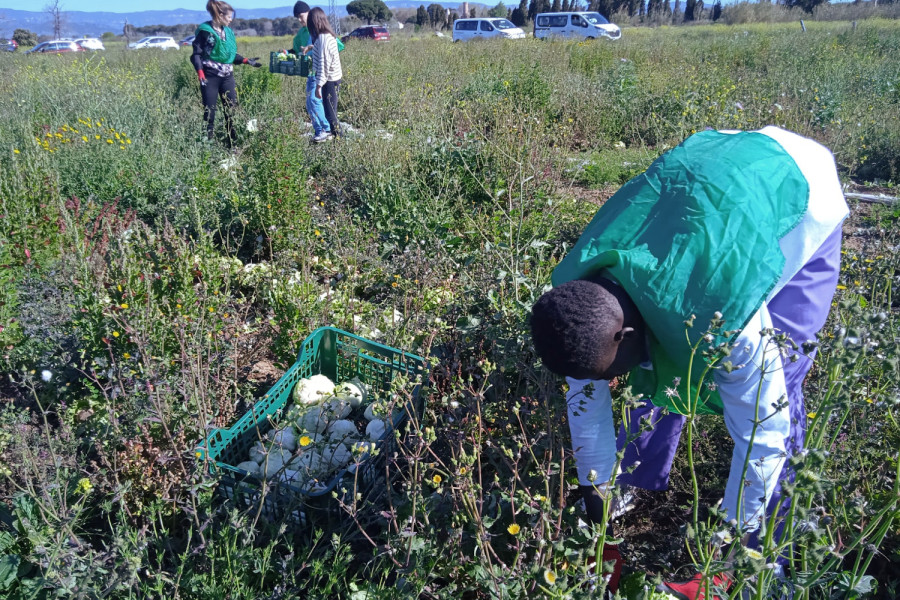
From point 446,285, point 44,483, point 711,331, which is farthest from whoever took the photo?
point 446,285

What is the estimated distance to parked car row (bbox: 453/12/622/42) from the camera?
2438cm

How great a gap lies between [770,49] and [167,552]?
473 inches

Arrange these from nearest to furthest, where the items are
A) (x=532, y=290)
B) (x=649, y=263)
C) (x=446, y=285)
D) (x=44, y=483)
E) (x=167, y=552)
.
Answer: (x=649, y=263) → (x=44, y=483) → (x=167, y=552) → (x=532, y=290) → (x=446, y=285)

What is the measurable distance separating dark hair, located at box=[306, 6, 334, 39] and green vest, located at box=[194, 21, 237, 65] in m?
0.88

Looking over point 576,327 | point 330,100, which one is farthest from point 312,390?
point 330,100

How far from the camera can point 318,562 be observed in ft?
5.77

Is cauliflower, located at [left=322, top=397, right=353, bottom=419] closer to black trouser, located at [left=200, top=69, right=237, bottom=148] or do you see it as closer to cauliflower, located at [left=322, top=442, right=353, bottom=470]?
cauliflower, located at [left=322, top=442, right=353, bottom=470]

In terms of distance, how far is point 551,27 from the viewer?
25734 mm

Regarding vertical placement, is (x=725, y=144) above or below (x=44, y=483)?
above

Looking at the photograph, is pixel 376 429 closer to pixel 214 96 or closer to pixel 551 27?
pixel 214 96

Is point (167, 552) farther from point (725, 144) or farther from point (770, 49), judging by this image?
point (770, 49)

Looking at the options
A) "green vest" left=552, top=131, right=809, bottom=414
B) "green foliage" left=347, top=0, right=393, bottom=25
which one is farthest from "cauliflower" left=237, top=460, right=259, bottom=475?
"green foliage" left=347, top=0, right=393, bottom=25

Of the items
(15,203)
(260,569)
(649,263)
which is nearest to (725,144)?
(649,263)

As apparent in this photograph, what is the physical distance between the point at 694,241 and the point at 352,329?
6.51 feet
